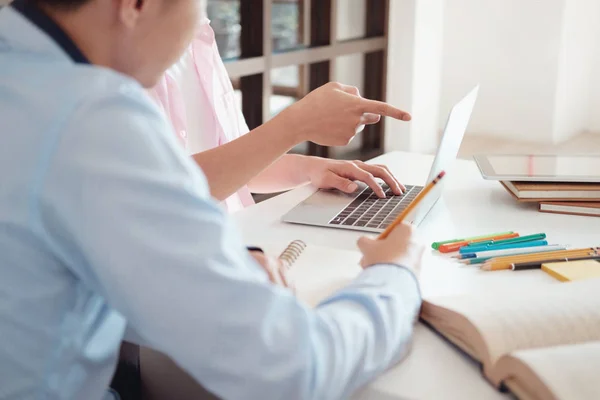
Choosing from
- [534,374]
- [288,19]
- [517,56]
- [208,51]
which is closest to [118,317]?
[534,374]

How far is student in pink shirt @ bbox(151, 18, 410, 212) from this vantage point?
119 centimetres

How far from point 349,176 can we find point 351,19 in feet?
8.25

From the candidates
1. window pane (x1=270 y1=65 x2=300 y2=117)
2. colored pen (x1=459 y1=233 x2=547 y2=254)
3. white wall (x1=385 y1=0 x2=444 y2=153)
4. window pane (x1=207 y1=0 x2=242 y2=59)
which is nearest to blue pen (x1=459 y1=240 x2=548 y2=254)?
colored pen (x1=459 y1=233 x2=547 y2=254)

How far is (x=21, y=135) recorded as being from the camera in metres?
0.60

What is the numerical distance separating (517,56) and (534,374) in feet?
13.6

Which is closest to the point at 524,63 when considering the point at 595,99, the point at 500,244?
the point at 595,99

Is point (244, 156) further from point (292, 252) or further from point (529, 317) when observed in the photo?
point (529, 317)

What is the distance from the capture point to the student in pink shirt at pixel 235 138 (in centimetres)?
119

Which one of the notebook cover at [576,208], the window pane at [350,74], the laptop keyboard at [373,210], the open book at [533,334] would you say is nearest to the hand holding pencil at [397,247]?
the open book at [533,334]

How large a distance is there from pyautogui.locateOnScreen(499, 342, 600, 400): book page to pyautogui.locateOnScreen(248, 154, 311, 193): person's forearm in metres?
0.80

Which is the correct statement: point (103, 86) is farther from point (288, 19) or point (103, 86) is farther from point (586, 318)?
point (288, 19)

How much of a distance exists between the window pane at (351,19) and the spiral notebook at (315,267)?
2.68 meters

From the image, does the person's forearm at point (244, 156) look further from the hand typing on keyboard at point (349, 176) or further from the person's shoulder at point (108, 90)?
the person's shoulder at point (108, 90)

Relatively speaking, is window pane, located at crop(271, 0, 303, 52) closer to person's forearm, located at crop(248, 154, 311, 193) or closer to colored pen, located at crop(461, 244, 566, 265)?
person's forearm, located at crop(248, 154, 311, 193)
